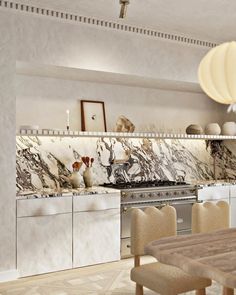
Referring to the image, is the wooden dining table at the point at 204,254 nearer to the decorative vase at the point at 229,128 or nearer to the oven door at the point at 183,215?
the oven door at the point at 183,215

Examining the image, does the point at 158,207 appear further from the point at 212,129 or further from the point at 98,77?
the point at 98,77

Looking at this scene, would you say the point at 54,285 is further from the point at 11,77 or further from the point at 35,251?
the point at 11,77

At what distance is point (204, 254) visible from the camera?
7.57 ft

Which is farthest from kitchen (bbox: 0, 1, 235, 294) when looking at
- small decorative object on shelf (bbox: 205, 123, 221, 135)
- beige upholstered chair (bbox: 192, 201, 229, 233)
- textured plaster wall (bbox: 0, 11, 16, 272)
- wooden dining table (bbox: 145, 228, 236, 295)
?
wooden dining table (bbox: 145, 228, 236, 295)

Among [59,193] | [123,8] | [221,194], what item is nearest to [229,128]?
[221,194]

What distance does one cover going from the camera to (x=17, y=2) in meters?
3.89

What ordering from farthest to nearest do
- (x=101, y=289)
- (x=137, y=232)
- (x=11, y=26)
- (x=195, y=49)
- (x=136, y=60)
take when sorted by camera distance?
(x=195, y=49) < (x=136, y=60) < (x=11, y=26) < (x=101, y=289) < (x=137, y=232)

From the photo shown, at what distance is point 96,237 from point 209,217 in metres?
1.48

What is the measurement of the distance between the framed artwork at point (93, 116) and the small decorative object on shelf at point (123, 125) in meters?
0.18

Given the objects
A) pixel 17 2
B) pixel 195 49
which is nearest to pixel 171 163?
pixel 195 49

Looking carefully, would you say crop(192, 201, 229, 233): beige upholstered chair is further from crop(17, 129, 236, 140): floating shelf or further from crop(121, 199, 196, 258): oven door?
crop(17, 129, 236, 140): floating shelf

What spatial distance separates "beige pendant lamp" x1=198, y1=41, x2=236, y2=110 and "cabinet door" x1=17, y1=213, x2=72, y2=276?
234 centimetres

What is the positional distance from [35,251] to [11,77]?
1.77m

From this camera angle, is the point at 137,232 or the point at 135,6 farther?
the point at 135,6
